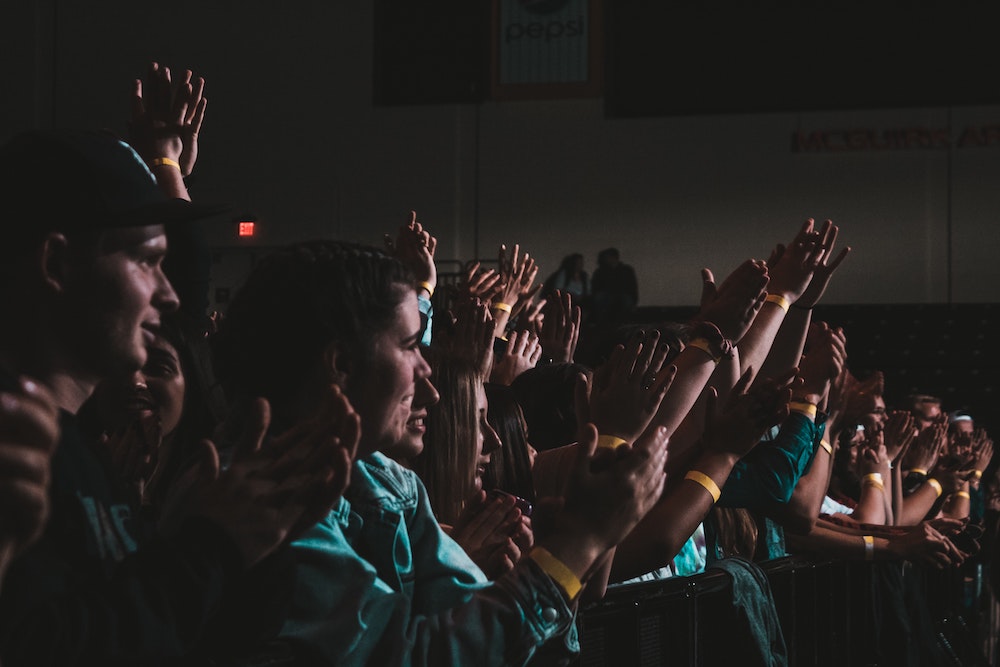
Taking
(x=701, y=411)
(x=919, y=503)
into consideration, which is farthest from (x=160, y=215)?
(x=919, y=503)

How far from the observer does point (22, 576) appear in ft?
3.73

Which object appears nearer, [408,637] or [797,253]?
[408,637]

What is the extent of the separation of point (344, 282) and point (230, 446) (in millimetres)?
273

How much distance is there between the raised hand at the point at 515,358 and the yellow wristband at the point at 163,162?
1235 mm

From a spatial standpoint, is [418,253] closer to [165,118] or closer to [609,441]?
[165,118]

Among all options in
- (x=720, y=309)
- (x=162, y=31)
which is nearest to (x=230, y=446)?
(x=720, y=309)

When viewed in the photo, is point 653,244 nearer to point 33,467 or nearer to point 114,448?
point 114,448

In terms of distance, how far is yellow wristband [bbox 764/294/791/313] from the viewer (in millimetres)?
3111

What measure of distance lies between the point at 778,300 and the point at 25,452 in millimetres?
2482

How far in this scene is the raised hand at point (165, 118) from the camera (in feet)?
8.04

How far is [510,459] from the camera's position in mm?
2516

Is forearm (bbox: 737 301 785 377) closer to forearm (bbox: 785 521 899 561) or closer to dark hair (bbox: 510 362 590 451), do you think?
dark hair (bbox: 510 362 590 451)

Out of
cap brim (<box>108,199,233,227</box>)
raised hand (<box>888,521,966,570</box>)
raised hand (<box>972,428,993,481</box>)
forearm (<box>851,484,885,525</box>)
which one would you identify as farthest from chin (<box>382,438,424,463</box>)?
raised hand (<box>972,428,993,481</box>)

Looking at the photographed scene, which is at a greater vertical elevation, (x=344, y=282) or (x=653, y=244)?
(x=653, y=244)
